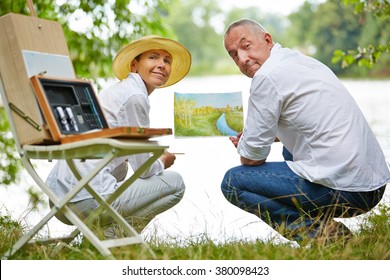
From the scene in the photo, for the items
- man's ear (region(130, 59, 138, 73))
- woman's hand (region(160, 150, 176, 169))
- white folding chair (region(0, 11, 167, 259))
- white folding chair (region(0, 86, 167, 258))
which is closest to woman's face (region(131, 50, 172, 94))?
man's ear (region(130, 59, 138, 73))

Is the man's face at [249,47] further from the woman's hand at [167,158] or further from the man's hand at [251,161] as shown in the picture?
the woman's hand at [167,158]

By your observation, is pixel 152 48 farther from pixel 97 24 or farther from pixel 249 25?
pixel 97 24

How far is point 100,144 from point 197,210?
4.61 feet

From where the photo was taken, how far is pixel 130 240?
2947 mm

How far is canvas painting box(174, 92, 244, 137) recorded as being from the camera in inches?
140

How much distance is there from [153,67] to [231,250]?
1099 mm

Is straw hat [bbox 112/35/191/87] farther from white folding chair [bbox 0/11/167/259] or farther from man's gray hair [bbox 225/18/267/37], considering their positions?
white folding chair [bbox 0/11/167/259]

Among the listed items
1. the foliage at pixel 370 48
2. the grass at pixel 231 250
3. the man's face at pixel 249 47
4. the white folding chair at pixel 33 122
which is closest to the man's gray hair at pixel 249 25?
the man's face at pixel 249 47

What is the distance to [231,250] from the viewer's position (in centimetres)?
308

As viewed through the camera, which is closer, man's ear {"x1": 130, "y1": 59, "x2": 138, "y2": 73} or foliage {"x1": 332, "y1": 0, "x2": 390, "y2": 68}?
man's ear {"x1": 130, "y1": 59, "x2": 138, "y2": 73}

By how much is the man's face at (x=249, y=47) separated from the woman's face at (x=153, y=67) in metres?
0.39

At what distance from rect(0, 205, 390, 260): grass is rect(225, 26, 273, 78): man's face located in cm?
90

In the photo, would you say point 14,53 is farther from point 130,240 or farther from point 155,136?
point 130,240

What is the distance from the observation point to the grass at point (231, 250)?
2.95 metres
